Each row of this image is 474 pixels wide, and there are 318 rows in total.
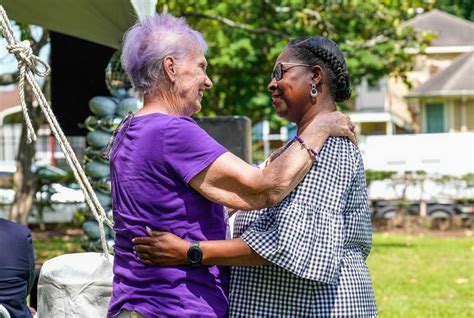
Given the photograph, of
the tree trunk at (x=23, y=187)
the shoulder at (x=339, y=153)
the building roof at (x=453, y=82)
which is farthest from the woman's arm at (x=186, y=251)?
the building roof at (x=453, y=82)

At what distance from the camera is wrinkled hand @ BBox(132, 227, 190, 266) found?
2816mm

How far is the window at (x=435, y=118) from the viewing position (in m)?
37.1

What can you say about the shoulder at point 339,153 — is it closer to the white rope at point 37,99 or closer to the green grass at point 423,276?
the white rope at point 37,99

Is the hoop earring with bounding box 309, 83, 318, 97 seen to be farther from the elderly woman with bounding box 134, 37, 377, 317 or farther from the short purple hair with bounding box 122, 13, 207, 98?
the short purple hair with bounding box 122, 13, 207, 98

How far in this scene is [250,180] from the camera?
2807 mm

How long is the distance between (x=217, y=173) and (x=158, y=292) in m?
0.39

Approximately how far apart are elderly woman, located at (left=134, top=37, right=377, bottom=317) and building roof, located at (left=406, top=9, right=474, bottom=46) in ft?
131

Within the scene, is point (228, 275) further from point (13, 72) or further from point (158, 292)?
point (13, 72)

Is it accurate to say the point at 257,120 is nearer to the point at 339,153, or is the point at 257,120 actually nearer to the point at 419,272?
the point at 419,272

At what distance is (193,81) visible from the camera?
298 centimetres

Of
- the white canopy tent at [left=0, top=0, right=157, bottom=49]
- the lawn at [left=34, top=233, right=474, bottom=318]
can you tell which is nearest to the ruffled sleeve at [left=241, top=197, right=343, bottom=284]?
the white canopy tent at [left=0, top=0, right=157, bottom=49]

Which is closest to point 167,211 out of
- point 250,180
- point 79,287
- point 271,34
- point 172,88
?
point 250,180

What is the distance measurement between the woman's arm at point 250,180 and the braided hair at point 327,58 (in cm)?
30

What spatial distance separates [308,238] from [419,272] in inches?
370
